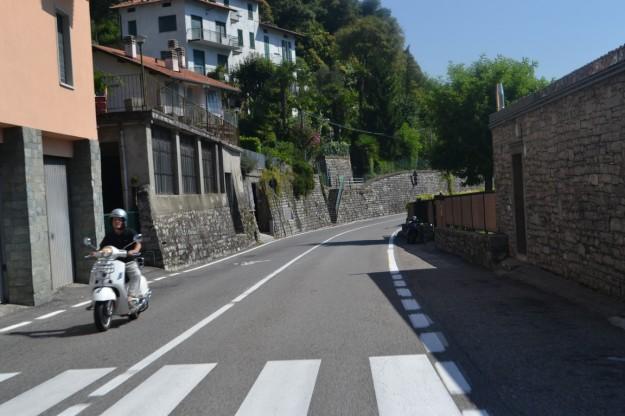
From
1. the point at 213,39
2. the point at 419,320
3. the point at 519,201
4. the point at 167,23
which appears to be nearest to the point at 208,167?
the point at 519,201

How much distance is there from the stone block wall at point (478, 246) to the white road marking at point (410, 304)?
5922 millimetres

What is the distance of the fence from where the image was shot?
19.3m

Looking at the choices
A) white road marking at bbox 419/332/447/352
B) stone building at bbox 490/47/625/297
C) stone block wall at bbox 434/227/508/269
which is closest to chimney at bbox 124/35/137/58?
stone block wall at bbox 434/227/508/269

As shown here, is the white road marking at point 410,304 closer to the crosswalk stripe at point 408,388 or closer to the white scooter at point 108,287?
the crosswalk stripe at point 408,388

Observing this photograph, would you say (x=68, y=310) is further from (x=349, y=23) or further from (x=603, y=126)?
(x=349, y=23)

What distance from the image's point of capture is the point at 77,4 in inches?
712

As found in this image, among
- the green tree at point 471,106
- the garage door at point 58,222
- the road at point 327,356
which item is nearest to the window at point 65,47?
the garage door at point 58,222

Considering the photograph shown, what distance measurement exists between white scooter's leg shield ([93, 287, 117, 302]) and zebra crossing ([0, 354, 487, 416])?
2.40 m

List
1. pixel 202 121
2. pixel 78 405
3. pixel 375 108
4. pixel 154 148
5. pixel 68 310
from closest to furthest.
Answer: pixel 78 405 < pixel 68 310 < pixel 154 148 < pixel 202 121 < pixel 375 108

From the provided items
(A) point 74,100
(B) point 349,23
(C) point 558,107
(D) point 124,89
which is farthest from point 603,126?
(B) point 349,23

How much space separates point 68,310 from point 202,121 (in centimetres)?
2096

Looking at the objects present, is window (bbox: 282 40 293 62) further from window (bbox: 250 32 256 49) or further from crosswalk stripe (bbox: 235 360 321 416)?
crosswalk stripe (bbox: 235 360 321 416)

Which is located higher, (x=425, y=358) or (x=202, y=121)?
(x=202, y=121)

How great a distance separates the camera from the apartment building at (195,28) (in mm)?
66625
